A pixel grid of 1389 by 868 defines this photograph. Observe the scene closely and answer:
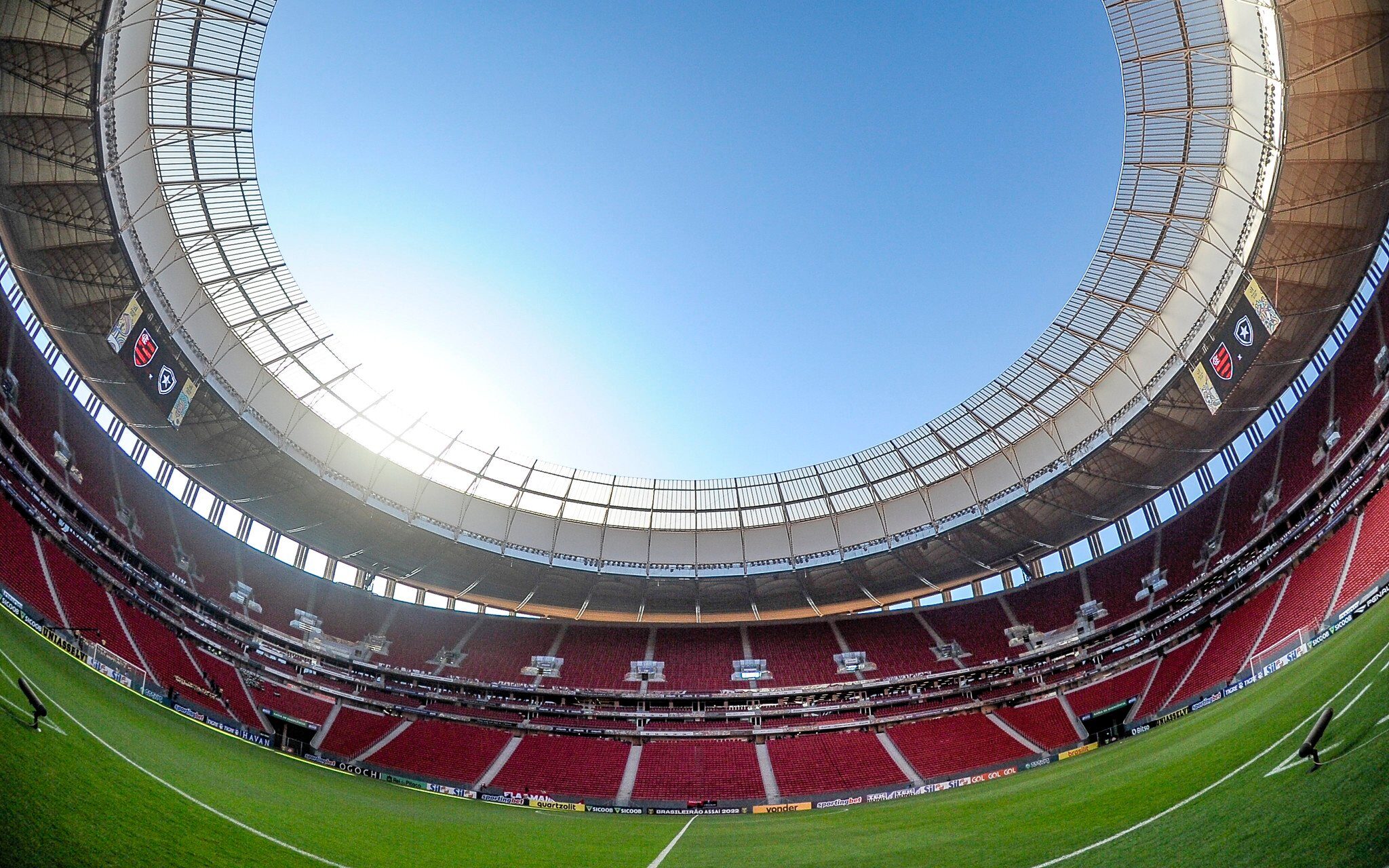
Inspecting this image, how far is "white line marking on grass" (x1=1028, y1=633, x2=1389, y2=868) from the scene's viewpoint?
13953 mm

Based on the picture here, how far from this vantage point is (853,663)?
51.7 m

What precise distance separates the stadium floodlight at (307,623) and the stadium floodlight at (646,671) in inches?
752

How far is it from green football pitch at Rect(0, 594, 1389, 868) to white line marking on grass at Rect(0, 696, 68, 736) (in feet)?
0.27

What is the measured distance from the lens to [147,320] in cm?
3600

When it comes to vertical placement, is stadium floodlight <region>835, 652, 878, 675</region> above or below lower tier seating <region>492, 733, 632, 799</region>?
above

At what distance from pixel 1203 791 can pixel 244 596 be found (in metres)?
47.2

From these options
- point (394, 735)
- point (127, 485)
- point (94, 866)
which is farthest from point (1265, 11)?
point (127, 485)

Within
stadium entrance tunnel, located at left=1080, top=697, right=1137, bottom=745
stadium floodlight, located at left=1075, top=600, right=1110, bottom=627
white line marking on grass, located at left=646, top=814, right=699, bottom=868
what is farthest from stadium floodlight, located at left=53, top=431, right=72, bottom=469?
stadium floodlight, located at left=1075, top=600, right=1110, bottom=627

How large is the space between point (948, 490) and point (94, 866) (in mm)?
45759

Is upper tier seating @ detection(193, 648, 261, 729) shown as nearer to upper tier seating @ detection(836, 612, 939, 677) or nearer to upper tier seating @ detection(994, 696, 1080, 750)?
upper tier seating @ detection(836, 612, 939, 677)

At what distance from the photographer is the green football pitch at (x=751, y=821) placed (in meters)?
11.3

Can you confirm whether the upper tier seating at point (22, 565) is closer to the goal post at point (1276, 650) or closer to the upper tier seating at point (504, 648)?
the upper tier seating at point (504, 648)

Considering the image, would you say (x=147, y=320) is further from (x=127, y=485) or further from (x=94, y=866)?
(x=94, y=866)

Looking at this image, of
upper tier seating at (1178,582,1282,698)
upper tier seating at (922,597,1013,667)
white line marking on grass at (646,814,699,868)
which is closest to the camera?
white line marking on grass at (646,814,699,868)
